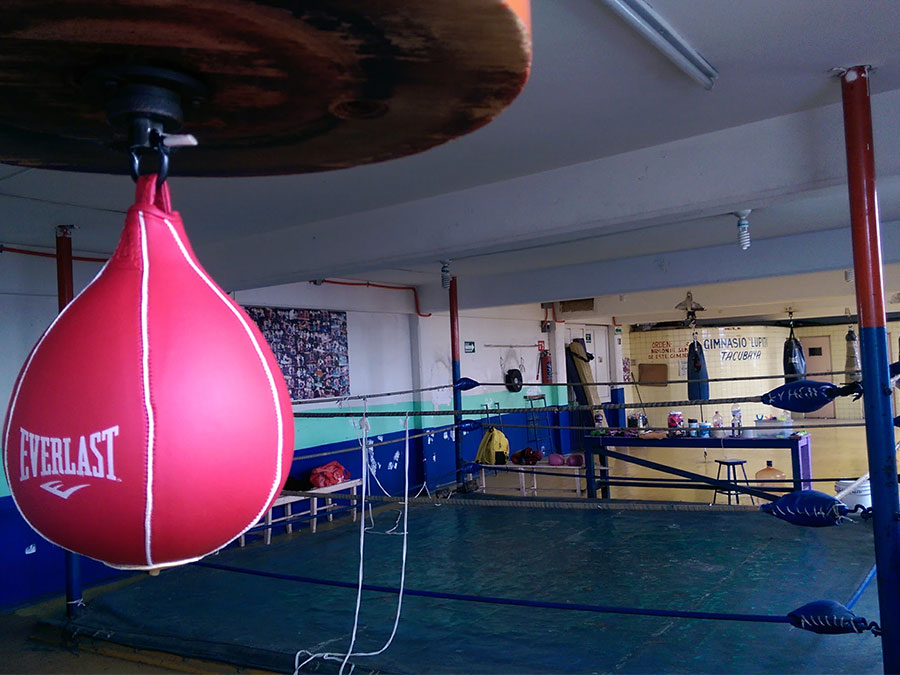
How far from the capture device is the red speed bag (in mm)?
836

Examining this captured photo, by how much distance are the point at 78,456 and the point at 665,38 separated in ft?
6.22

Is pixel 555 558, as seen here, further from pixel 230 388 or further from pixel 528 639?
pixel 230 388

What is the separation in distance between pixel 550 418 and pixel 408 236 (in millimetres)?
7256

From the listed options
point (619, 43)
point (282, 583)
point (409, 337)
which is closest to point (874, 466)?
point (619, 43)

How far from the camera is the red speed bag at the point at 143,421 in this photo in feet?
2.74

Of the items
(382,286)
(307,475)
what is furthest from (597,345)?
(307,475)

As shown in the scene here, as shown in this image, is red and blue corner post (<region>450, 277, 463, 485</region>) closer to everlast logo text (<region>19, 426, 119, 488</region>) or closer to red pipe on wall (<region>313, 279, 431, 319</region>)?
red pipe on wall (<region>313, 279, 431, 319</region>)

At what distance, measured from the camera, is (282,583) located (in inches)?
144

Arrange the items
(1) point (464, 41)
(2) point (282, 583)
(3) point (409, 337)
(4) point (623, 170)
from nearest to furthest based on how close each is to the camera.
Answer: (1) point (464, 41)
(4) point (623, 170)
(2) point (282, 583)
(3) point (409, 337)

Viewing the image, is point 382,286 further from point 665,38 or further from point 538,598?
point 665,38

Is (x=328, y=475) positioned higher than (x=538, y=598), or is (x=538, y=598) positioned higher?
(x=328, y=475)

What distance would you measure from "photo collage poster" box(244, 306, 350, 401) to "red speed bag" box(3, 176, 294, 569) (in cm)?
521

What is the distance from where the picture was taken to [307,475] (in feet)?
20.9

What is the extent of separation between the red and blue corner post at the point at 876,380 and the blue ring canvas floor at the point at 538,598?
44 centimetres
